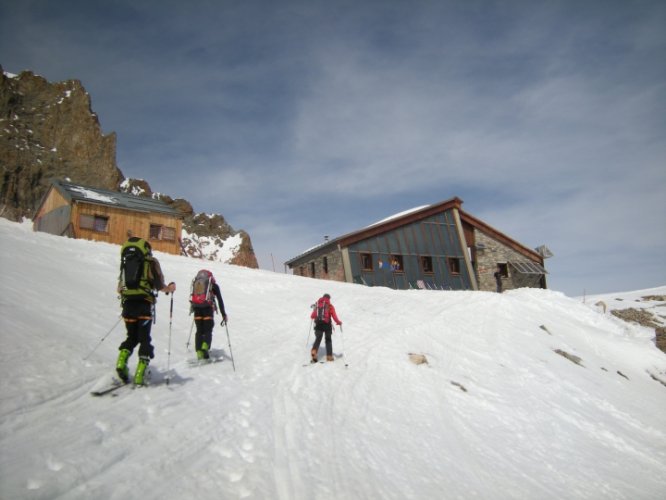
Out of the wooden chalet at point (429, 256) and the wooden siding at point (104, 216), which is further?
the wooden chalet at point (429, 256)

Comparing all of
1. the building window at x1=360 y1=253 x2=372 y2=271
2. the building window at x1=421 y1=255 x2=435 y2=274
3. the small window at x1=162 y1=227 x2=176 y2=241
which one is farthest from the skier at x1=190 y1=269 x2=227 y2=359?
the building window at x1=421 y1=255 x2=435 y2=274

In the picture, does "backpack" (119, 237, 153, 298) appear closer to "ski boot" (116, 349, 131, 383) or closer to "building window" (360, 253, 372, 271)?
"ski boot" (116, 349, 131, 383)

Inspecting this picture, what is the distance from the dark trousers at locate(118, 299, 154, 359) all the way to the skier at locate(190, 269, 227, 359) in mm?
2236

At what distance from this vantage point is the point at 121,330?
8648mm

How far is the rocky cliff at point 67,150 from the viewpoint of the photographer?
6825 centimetres

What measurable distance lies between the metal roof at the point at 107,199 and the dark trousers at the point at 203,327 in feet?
73.6

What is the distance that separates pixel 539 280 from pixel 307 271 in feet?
65.1

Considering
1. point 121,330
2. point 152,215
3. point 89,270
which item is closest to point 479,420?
point 121,330

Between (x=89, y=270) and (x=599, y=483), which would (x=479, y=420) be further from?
(x=89, y=270)

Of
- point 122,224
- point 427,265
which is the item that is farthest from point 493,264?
point 122,224

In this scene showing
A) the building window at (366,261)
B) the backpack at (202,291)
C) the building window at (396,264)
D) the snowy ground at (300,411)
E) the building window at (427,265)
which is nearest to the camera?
the snowy ground at (300,411)

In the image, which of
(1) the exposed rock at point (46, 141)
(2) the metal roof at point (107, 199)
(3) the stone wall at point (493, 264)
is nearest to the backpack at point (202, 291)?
(2) the metal roof at point (107, 199)

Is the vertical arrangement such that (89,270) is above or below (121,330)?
above

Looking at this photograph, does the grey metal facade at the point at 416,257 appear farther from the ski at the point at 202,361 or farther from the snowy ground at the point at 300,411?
the ski at the point at 202,361
